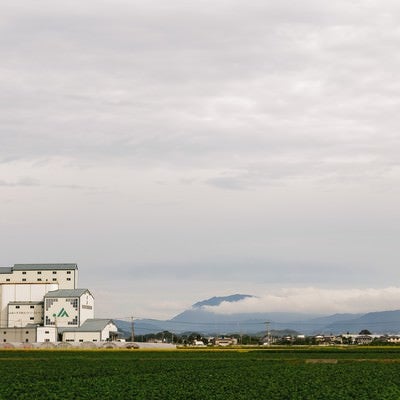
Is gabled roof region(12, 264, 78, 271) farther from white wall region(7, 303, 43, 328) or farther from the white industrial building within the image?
white wall region(7, 303, 43, 328)

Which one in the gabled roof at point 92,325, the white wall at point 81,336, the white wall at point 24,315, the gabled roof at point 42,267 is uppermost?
the gabled roof at point 42,267

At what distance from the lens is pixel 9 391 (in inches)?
1585

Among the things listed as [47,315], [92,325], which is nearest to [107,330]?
[92,325]

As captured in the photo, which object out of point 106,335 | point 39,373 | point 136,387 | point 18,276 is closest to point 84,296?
point 106,335

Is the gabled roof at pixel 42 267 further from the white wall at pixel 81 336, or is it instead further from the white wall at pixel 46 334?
the white wall at pixel 81 336

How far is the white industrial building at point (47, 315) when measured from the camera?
6358 inches

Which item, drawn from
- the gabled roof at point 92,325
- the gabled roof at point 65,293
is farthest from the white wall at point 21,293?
the gabled roof at point 92,325

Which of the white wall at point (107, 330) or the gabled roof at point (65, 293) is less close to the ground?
the gabled roof at point (65, 293)

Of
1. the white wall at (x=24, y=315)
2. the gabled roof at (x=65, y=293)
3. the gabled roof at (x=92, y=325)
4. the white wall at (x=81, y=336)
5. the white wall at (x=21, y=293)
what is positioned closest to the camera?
the white wall at (x=81, y=336)

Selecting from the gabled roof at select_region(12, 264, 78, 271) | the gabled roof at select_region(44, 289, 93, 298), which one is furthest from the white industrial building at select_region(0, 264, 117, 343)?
the gabled roof at select_region(12, 264, 78, 271)

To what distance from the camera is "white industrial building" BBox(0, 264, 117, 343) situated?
162 m

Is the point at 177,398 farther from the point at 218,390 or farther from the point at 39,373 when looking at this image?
the point at 39,373

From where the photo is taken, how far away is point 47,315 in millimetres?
165125

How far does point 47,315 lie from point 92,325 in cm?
927
